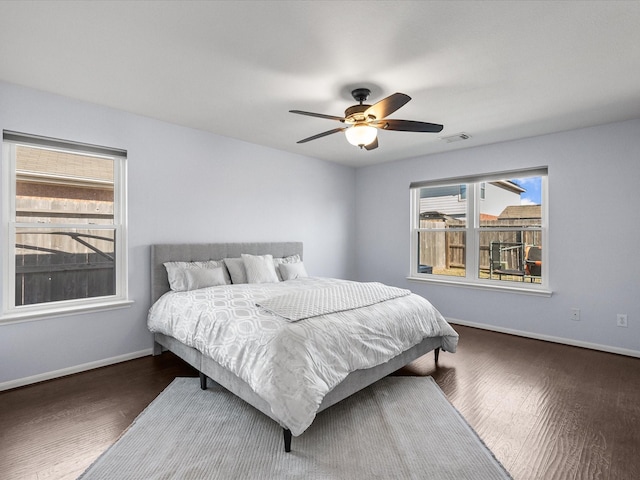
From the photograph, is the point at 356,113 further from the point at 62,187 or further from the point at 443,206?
the point at 443,206

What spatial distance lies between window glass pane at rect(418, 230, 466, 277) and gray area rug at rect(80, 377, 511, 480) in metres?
2.73

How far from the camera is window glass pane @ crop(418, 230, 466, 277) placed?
16.1ft

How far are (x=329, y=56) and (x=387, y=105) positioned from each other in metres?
0.52

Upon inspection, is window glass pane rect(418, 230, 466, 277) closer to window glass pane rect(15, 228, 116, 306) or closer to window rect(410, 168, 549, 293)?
window rect(410, 168, 549, 293)

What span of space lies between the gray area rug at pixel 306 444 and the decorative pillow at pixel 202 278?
44.9 inches

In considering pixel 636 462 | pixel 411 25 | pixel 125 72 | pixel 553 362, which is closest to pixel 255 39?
pixel 411 25

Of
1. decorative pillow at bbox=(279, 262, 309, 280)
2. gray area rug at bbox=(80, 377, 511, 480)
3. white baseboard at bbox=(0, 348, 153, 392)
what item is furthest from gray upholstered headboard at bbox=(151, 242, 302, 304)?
gray area rug at bbox=(80, 377, 511, 480)

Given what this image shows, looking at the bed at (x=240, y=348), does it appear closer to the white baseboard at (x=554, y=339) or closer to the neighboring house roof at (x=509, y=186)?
the white baseboard at (x=554, y=339)

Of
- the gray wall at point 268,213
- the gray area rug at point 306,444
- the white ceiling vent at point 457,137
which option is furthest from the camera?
the white ceiling vent at point 457,137

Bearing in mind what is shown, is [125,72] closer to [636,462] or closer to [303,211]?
[303,211]

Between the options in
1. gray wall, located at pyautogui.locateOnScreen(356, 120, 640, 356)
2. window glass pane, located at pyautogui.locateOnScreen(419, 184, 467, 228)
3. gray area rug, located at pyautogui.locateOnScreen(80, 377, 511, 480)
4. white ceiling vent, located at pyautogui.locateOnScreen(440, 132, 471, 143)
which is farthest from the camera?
window glass pane, located at pyautogui.locateOnScreen(419, 184, 467, 228)

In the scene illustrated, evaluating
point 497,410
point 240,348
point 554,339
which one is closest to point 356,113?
point 240,348

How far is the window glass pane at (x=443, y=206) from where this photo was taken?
490 cm

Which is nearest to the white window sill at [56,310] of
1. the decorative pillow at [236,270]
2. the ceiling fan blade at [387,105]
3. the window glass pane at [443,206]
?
the decorative pillow at [236,270]
